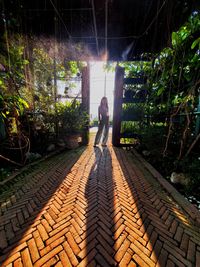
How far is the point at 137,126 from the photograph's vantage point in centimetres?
554

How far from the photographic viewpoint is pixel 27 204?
182 centimetres

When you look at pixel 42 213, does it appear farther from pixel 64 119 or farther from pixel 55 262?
pixel 64 119

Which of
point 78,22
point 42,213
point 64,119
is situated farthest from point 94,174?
point 78,22

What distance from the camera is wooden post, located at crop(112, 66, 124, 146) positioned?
17.3ft

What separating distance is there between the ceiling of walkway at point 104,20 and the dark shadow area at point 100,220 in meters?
4.00

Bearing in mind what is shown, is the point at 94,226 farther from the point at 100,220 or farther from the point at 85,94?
the point at 85,94

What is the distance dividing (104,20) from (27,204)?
15.0ft

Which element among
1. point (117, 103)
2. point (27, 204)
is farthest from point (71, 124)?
point (27, 204)

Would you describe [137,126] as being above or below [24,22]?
below

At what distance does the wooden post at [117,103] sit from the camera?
528cm

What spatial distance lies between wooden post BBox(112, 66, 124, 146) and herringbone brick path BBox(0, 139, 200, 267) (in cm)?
323

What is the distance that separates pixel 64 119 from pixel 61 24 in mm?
2875

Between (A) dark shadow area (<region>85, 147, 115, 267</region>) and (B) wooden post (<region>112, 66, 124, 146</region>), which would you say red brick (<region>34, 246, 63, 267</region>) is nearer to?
(A) dark shadow area (<region>85, 147, 115, 267</region>)

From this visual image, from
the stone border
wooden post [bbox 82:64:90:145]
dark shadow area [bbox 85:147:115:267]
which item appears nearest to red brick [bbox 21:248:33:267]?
dark shadow area [bbox 85:147:115:267]
